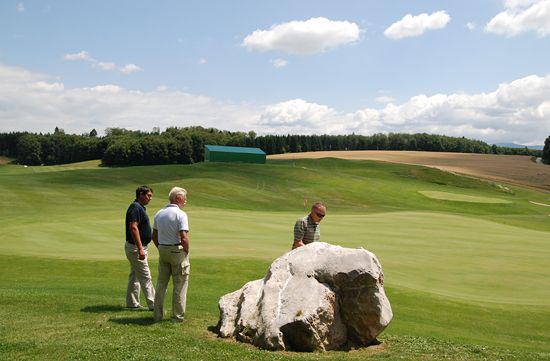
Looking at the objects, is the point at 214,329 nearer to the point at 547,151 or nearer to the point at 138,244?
the point at 138,244

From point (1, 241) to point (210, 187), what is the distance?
34199 millimetres

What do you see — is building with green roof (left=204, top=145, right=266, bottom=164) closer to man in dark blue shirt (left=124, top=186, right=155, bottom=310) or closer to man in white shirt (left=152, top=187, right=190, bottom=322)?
man in dark blue shirt (left=124, top=186, right=155, bottom=310)

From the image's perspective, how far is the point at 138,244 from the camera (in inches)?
438

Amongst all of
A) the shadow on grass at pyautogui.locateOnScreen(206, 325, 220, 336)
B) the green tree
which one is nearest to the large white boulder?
the shadow on grass at pyautogui.locateOnScreen(206, 325, 220, 336)

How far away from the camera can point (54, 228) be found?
2508 cm

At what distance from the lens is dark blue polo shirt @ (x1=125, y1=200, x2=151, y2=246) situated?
36.7 feet

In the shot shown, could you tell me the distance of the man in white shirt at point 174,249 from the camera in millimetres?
10016

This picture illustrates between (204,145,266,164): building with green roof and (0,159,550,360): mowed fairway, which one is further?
(204,145,266,164): building with green roof

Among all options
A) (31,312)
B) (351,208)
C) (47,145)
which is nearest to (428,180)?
(351,208)

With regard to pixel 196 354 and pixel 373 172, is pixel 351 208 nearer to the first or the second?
pixel 373 172

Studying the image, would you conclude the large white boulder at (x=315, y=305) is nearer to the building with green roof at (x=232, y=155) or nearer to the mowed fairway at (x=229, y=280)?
the mowed fairway at (x=229, y=280)

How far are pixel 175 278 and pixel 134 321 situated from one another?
3.89 ft

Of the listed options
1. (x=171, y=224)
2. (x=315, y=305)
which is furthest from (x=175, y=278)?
(x=315, y=305)

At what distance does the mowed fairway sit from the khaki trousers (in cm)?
33
